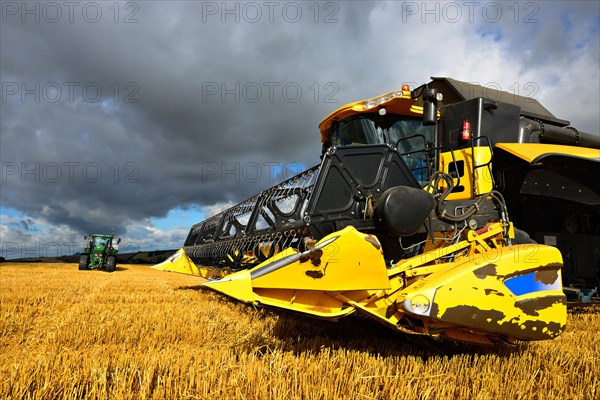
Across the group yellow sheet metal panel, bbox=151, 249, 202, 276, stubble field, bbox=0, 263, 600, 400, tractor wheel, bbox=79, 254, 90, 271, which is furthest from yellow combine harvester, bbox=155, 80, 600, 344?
tractor wheel, bbox=79, 254, 90, 271

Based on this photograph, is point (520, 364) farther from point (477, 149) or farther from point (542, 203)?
point (542, 203)

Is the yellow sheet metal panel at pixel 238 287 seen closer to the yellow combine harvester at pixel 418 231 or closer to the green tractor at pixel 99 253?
the yellow combine harvester at pixel 418 231

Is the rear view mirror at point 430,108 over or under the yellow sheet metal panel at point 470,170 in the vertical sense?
over

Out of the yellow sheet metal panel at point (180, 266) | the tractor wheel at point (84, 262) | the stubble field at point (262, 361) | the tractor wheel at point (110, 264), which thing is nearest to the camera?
the stubble field at point (262, 361)

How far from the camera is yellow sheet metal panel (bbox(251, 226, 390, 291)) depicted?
7.73 feet

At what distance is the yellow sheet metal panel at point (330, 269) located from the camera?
236 cm

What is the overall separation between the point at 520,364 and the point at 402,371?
906mm

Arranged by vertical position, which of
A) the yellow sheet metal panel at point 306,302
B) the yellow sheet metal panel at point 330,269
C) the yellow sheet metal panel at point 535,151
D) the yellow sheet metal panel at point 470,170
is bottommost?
the yellow sheet metal panel at point 306,302

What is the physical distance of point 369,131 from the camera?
13.7 feet

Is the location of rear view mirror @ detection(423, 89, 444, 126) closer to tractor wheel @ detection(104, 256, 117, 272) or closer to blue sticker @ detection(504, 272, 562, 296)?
blue sticker @ detection(504, 272, 562, 296)

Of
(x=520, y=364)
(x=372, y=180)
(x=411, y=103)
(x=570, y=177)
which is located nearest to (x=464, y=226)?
(x=372, y=180)

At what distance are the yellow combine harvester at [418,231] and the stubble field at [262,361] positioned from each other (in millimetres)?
271

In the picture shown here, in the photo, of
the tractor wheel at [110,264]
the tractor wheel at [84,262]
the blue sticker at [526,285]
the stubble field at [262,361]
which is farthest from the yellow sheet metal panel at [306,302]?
the tractor wheel at [84,262]

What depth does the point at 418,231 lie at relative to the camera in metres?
3.07
